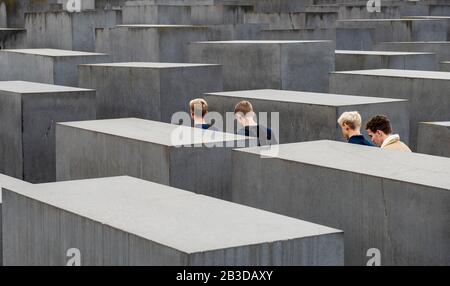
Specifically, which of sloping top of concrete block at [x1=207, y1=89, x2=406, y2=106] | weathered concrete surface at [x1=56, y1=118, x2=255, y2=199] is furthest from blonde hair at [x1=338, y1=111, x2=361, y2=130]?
sloping top of concrete block at [x1=207, y1=89, x2=406, y2=106]

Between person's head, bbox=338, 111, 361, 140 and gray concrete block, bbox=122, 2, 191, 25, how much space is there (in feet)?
37.2

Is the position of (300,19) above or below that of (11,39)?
above

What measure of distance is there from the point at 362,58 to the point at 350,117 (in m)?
5.91

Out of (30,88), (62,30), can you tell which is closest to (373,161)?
(30,88)

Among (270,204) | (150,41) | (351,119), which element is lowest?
(270,204)

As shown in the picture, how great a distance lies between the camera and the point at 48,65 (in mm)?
12328

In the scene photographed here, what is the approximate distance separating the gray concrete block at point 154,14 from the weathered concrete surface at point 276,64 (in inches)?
224

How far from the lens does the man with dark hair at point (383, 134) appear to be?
709cm

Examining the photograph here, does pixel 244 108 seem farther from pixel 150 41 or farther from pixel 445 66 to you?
pixel 150 41

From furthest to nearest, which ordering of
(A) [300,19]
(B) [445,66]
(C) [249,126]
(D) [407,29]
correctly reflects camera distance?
(A) [300,19] < (D) [407,29] < (B) [445,66] < (C) [249,126]

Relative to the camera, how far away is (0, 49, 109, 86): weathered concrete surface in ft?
40.4

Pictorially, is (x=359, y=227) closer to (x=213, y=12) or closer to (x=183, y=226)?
(x=183, y=226)

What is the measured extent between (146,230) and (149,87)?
621 cm

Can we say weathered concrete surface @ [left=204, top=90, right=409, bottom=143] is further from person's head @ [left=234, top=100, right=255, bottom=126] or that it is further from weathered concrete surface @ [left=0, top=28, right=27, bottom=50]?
weathered concrete surface @ [left=0, top=28, right=27, bottom=50]
